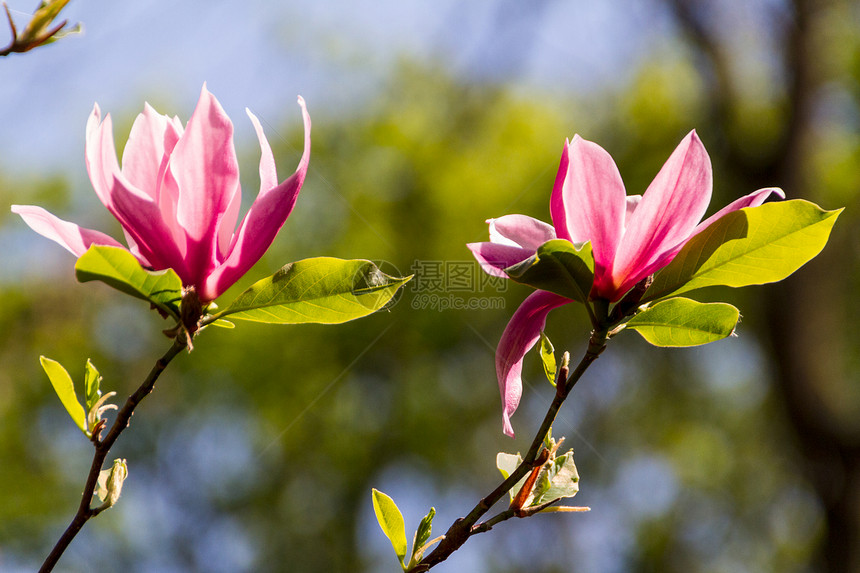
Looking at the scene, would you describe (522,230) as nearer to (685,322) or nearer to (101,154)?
(685,322)

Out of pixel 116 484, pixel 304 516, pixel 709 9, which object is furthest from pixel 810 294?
pixel 304 516

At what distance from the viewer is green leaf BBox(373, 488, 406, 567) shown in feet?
1.74

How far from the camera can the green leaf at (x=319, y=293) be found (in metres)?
0.44

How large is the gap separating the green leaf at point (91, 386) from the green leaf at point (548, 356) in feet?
1.06

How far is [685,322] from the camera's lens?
19.8 inches

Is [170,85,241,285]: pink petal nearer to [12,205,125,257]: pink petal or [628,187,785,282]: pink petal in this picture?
[12,205,125,257]: pink petal

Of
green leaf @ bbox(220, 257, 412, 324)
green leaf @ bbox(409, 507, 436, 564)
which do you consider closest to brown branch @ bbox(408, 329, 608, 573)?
green leaf @ bbox(409, 507, 436, 564)

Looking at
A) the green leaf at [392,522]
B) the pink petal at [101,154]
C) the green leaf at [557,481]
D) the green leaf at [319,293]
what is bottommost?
the green leaf at [392,522]

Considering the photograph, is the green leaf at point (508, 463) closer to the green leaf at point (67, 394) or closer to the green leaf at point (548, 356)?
the green leaf at point (548, 356)

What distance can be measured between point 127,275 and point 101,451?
0.39 ft

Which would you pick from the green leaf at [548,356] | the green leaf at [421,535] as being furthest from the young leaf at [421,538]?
the green leaf at [548,356]

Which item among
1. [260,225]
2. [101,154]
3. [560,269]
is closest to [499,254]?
[560,269]

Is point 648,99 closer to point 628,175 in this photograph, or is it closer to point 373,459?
point 628,175

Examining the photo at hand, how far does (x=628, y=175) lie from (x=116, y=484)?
19.6 ft
